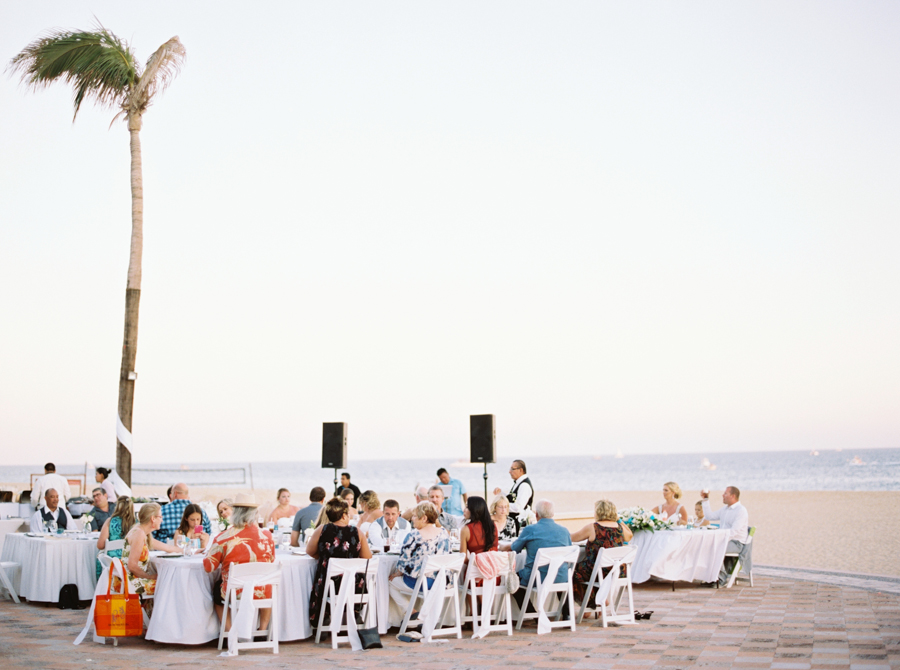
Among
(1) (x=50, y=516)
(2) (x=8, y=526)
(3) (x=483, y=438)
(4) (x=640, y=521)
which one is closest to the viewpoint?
(1) (x=50, y=516)

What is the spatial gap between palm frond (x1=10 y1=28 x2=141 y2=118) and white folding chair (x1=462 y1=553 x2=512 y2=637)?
9.08 m

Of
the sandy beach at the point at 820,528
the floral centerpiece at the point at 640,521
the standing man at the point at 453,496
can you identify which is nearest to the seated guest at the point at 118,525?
the floral centerpiece at the point at 640,521

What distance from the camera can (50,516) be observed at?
9.24 m

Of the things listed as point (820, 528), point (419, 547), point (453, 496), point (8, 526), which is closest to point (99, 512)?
point (8, 526)

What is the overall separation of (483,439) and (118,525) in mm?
6135

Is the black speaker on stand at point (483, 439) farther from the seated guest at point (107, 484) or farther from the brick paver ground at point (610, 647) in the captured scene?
the seated guest at point (107, 484)

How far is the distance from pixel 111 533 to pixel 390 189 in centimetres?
1259

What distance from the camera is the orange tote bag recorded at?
6.38 meters

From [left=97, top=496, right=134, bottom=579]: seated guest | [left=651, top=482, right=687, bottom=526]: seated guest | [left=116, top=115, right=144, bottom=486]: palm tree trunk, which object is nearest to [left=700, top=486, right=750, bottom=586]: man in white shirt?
[left=651, top=482, right=687, bottom=526]: seated guest

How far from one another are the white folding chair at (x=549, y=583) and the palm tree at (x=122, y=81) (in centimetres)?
652

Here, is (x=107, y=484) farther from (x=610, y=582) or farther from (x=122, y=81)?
(x=610, y=582)

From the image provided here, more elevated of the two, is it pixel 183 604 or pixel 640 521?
pixel 640 521

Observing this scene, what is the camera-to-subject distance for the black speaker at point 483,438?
492 inches

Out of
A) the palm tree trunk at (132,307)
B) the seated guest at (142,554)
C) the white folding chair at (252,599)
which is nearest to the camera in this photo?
→ the white folding chair at (252,599)
